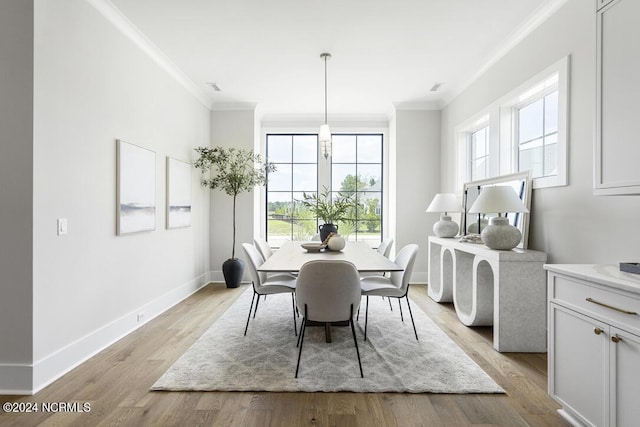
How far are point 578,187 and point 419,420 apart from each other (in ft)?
6.75

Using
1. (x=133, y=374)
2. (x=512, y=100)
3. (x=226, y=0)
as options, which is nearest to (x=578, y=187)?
(x=512, y=100)

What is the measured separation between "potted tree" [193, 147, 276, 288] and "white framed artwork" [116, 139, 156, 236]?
1297mm

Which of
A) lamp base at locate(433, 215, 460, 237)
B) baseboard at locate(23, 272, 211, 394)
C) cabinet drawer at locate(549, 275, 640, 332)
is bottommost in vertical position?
baseboard at locate(23, 272, 211, 394)

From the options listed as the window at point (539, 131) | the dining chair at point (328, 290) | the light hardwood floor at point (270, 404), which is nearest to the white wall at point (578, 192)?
the window at point (539, 131)

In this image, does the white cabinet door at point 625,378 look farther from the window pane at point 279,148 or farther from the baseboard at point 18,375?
the window pane at point 279,148

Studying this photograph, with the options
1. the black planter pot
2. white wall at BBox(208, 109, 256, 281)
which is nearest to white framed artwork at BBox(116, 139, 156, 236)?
the black planter pot

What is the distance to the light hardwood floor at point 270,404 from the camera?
196 centimetres

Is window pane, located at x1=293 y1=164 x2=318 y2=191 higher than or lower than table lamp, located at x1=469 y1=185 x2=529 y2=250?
higher

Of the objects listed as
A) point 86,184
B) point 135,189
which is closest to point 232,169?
point 135,189

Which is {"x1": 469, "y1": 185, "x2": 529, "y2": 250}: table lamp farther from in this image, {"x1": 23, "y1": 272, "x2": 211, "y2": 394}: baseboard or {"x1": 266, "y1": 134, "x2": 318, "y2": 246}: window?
{"x1": 266, "y1": 134, "x2": 318, "y2": 246}: window

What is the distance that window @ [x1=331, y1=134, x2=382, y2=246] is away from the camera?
6.50 meters

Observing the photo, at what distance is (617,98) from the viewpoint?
6.14ft

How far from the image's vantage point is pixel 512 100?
11.8 ft

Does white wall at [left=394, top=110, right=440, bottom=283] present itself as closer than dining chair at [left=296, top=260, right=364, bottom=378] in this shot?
No
